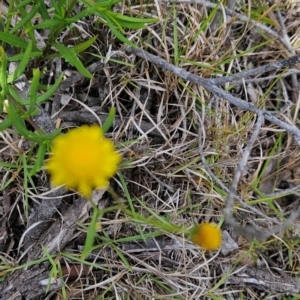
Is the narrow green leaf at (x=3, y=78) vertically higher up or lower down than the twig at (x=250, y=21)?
higher up

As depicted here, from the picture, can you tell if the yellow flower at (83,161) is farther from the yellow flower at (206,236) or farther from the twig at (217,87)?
the twig at (217,87)

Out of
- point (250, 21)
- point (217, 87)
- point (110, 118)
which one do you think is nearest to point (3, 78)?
point (110, 118)

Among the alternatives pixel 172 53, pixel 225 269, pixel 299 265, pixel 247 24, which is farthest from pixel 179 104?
pixel 299 265

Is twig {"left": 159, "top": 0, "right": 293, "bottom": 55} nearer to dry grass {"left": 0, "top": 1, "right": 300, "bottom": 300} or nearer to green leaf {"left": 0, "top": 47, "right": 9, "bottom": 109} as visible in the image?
dry grass {"left": 0, "top": 1, "right": 300, "bottom": 300}

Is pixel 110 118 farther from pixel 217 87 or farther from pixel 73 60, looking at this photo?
pixel 217 87

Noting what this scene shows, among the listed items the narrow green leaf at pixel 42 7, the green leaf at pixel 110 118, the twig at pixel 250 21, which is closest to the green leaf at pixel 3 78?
the narrow green leaf at pixel 42 7

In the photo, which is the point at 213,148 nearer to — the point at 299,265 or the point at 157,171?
the point at 157,171
